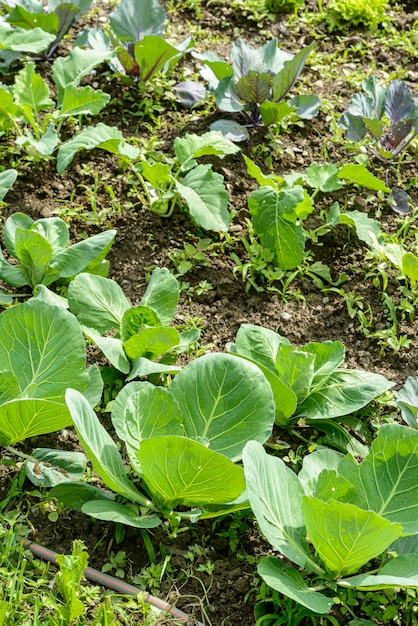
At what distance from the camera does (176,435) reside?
6.93 ft

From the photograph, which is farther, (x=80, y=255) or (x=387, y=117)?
(x=387, y=117)

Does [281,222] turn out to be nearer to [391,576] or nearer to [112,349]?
[112,349]

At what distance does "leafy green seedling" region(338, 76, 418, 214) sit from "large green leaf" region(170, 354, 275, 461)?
1416mm

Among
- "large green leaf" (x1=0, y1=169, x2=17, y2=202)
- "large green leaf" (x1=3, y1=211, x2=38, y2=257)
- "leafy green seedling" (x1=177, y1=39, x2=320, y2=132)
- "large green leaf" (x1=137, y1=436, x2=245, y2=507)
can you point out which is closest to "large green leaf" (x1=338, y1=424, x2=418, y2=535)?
"large green leaf" (x1=137, y1=436, x2=245, y2=507)

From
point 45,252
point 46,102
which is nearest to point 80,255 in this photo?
point 45,252

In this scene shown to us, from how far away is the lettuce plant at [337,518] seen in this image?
1962mm

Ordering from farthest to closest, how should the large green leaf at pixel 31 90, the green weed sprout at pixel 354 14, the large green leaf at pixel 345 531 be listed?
the green weed sprout at pixel 354 14 → the large green leaf at pixel 31 90 → the large green leaf at pixel 345 531

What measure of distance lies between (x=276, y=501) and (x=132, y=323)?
34.5 inches

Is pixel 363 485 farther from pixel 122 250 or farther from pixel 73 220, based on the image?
pixel 73 220

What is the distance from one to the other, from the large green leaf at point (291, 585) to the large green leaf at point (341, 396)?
1.94ft

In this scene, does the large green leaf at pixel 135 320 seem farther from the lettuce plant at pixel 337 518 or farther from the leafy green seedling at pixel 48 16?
the leafy green seedling at pixel 48 16

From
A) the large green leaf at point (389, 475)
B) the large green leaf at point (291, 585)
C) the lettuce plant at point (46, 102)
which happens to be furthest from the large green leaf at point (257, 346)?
the lettuce plant at point (46, 102)

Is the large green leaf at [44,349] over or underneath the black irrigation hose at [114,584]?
over

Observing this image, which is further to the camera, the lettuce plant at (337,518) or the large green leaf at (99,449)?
the large green leaf at (99,449)
